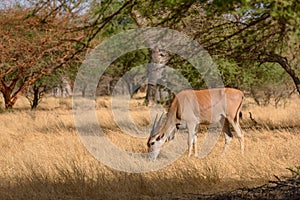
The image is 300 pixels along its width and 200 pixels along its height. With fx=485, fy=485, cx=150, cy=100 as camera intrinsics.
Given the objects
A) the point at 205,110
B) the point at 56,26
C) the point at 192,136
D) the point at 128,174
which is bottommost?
the point at 128,174

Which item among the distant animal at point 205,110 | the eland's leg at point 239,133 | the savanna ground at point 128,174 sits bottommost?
the savanna ground at point 128,174

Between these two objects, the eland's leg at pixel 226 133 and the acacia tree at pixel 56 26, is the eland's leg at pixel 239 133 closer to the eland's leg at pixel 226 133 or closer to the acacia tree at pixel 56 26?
the eland's leg at pixel 226 133

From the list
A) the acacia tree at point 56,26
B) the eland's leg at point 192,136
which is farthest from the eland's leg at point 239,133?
the acacia tree at point 56,26

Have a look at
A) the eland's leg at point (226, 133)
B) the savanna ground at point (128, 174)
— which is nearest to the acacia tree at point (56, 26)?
the savanna ground at point (128, 174)

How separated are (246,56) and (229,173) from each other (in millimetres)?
2238

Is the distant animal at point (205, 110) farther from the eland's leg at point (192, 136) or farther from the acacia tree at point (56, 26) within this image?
the acacia tree at point (56, 26)

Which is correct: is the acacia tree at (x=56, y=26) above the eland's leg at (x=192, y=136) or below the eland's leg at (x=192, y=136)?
above

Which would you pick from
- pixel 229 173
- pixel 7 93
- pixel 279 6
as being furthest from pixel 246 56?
pixel 7 93

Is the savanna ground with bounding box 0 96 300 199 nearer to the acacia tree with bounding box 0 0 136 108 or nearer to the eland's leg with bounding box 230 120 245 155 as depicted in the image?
the eland's leg with bounding box 230 120 245 155

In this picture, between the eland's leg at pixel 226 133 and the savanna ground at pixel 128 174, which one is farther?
the eland's leg at pixel 226 133

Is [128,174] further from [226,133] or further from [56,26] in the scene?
[226,133]

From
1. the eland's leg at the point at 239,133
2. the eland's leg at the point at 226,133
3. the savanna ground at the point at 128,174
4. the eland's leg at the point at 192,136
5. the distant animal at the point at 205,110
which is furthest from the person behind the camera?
the distant animal at the point at 205,110

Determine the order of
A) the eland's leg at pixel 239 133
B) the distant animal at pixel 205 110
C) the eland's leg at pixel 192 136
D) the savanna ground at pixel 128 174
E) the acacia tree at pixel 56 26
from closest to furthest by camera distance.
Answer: the acacia tree at pixel 56 26 → the savanna ground at pixel 128 174 → the eland's leg at pixel 192 136 → the eland's leg at pixel 239 133 → the distant animal at pixel 205 110

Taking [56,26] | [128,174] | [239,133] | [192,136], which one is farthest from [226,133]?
[56,26]
